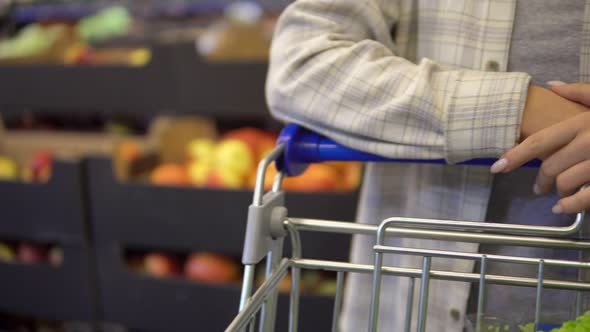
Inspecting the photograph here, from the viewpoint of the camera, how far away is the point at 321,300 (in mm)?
1433

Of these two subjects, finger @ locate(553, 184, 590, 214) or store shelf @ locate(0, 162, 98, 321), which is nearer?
finger @ locate(553, 184, 590, 214)

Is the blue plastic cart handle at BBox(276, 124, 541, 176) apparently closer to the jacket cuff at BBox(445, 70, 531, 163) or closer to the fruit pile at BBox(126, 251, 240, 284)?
the jacket cuff at BBox(445, 70, 531, 163)

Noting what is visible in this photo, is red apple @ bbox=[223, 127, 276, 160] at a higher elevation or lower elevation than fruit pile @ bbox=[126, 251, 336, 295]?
higher

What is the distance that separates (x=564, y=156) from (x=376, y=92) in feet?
0.65

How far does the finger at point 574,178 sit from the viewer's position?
1.57ft

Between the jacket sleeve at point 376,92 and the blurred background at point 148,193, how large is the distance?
2.61 ft

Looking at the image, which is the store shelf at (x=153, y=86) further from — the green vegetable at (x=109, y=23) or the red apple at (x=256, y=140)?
the green vegetable at (x=109, y=23)

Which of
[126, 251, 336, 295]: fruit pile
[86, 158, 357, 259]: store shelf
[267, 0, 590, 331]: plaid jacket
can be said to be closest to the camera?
Result: [267, 0, 590, 331]: plaid jacket

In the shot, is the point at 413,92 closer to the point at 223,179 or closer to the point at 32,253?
the point at 223,179

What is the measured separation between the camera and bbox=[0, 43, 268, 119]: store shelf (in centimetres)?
170

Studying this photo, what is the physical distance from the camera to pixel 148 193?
1.56 m

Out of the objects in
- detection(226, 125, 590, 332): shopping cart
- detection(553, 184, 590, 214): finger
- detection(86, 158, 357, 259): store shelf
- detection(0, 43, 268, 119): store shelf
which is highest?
detection(0, 43, 268, 119): store shelf

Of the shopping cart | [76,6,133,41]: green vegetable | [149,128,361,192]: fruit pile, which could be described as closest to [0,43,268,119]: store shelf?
[149,128,361,192]: fruit pile

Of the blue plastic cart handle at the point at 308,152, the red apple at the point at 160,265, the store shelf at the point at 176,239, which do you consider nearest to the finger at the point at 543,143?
the blue plastic cart handle at the point at 308,152
